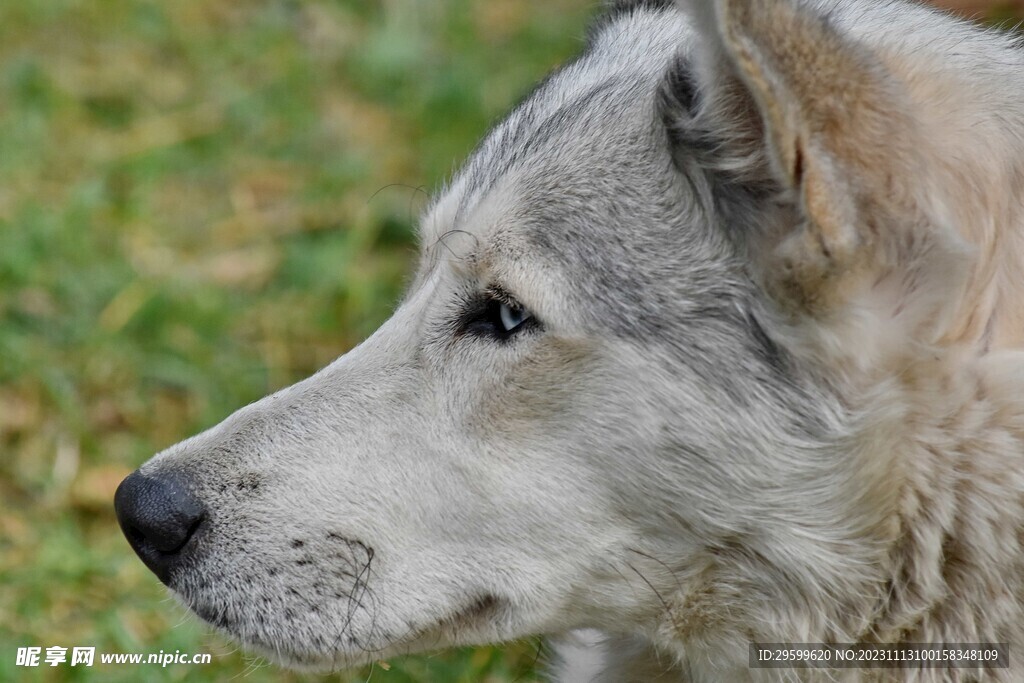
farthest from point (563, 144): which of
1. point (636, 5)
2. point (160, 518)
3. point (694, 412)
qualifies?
point (160, 518)

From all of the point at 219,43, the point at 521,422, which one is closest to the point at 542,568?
the point at 521,422

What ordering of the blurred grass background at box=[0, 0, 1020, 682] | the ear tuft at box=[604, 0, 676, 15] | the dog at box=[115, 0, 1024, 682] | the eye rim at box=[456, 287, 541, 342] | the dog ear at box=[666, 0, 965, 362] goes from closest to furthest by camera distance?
the dog ear at box=[666, 0, 965, 362] < the dog at box=[115, 0, 1024, 682] < the eye rim at box=[456, 287, 541, 342] < the ear tuft at box=[604, 0, 676, 15] < the blurred grass background at box=[0, 0, 1020, 682]

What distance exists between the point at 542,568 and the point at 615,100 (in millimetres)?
1032

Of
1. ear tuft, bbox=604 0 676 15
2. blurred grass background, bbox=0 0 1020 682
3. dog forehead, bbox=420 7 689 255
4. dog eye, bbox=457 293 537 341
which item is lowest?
blurred grass background, bbox=0 0 1020 682

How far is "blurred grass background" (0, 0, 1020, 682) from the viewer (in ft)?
13.1

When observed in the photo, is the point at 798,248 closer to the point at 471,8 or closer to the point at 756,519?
the point at 756,519

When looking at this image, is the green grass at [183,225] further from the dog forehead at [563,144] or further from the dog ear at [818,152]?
the dog ear at [818,152]

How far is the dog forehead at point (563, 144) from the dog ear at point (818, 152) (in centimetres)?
23

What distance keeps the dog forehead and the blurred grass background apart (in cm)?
46

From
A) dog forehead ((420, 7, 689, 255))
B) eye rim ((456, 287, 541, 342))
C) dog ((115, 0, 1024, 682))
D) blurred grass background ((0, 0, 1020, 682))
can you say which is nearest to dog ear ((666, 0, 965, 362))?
dog ((115, 0, 1024, 682))

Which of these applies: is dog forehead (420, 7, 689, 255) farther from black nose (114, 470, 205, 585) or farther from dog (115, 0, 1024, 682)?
black nose (114, 470, 205, 585)

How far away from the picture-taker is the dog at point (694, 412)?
242cm

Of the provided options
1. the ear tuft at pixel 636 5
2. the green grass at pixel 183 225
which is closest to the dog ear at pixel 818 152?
the ear tuft at pixel 636 5

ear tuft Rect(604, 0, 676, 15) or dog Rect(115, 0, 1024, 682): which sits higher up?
ear tuft Rect(604, 0, 676, 15)
